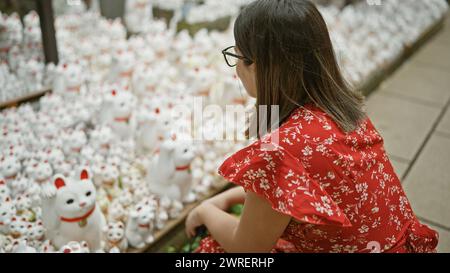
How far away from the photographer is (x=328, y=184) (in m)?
1.13

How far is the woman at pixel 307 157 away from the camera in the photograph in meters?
1.09

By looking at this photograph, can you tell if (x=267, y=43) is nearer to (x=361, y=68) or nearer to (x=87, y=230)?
(x=87, y=230)

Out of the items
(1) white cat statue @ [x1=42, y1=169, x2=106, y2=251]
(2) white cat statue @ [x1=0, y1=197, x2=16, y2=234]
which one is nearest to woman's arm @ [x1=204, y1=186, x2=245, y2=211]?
(1) white cat statue @ [x1=42, y1=169, x2=106, y2=251]

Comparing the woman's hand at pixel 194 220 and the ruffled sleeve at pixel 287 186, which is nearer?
the ruffled sleeve at pixel 287 186

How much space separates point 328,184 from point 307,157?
90 millimetres

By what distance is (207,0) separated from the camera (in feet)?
12.3

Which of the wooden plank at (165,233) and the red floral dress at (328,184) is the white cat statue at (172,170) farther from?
the red floral dress at (328,184)

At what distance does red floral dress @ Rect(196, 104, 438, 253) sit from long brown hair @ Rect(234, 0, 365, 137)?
0.14 ft

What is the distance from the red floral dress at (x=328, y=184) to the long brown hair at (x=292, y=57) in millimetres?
42

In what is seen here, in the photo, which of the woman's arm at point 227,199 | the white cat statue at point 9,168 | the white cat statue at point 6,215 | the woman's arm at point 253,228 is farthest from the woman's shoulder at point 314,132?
the white cat statue at point 9,168

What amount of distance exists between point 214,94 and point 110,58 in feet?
2.23

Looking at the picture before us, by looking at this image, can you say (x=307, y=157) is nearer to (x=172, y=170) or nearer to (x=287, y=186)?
(x=287, y=186)

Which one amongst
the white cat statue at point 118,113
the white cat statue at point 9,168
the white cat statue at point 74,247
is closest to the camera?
the white cat statue at point 74,247

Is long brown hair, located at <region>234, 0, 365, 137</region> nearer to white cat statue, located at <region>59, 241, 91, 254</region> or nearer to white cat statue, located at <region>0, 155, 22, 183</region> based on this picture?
white cat statue, located at <region>59, 241, 91, 254</region>
